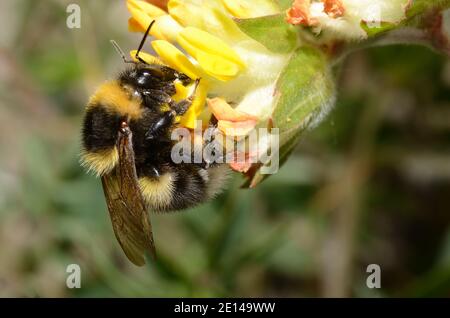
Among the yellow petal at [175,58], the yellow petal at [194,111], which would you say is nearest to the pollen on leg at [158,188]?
the yellow petal at [194,111]

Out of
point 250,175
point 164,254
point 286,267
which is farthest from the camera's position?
point 286,267

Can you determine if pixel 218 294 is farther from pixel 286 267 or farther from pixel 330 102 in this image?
pixel 330 102

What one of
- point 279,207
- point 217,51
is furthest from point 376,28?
point 279,207

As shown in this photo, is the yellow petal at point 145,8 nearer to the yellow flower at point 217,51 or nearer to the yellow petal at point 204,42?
the yellow flower at point 217,51

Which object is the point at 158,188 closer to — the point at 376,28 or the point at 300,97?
the point at 300,97

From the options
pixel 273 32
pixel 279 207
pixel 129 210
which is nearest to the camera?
pixel 129 210

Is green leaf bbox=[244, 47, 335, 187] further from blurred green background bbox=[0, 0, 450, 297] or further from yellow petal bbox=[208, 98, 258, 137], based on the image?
blurred green background bbox=[0, 0, 450, 297]
